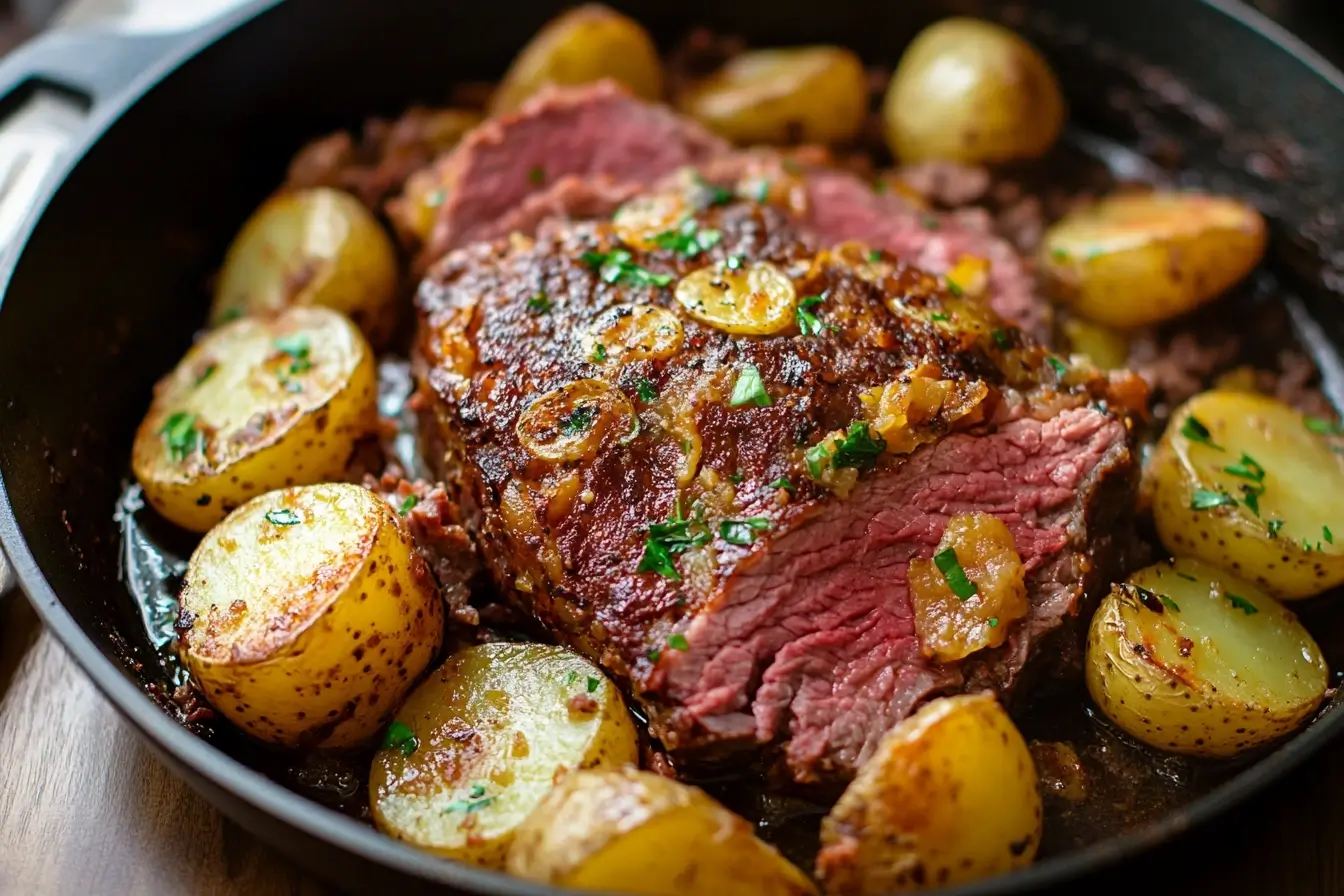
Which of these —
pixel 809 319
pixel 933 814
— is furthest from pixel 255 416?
pixel 933 814

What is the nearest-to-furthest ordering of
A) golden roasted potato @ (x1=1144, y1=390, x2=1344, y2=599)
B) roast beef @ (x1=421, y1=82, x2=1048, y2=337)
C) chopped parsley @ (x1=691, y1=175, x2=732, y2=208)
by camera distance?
golden roasted potato @ (x1=1144, y1=390, x2=1344, y2=599) → chopped parsley @ (x1=691, y1=175, x2=732, y2=208) → roast beef @ (x1=421, y1=82, x2=1048, y2=337)

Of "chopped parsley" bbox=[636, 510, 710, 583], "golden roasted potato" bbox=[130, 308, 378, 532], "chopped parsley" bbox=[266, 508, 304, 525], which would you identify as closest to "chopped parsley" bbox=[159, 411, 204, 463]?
"golden roasted potato" bbox=[130, 308, 378, 532]

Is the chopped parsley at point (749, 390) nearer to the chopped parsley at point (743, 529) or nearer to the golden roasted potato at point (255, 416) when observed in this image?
the chopped parsley at point (743, 529)

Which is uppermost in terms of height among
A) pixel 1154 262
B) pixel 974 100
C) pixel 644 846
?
pixel 974 100

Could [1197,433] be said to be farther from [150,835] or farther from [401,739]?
[150,835]

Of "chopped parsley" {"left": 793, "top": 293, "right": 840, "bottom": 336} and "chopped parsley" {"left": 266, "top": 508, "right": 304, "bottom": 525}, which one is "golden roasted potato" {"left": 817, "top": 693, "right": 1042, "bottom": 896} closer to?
"chopped parsley" {"left": 793, "top": 293, "right": 840, "bottom": 336}

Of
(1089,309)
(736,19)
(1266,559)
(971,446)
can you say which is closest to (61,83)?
(736,19)

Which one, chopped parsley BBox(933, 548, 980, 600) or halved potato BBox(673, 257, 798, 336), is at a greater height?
halved potato BBox(673, 257, 798, 336)

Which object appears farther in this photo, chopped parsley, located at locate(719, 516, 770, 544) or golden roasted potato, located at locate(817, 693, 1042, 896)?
→ chopped parsley, located at locate(719, 516, 770, 544)
